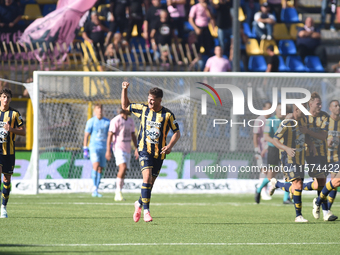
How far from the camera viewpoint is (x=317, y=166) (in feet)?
28.1

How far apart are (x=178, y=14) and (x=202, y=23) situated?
38.1 inches

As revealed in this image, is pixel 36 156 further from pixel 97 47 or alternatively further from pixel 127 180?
pixel 97 47

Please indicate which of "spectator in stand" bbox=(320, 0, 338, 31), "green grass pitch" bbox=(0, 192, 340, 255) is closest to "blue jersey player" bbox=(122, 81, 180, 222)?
"green grass pitch" bbox=(0, 192, 340, 255)

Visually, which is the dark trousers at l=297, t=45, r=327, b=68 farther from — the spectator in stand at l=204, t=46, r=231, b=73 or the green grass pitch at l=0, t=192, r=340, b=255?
the green grass pitch at l=0, t=192, r=340, b=255

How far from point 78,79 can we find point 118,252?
8564 mm

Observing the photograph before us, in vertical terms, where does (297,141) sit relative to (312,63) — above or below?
below

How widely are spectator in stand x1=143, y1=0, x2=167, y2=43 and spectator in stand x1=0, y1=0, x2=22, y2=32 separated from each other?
4129 millimetres

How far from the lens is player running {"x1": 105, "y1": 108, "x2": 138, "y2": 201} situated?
12305mm

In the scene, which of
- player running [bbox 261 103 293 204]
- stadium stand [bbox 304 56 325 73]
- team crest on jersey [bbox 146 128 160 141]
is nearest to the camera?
team crest on jersey [bbox 146 128 160 141]

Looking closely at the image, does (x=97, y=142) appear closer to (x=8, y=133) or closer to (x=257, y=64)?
(x=8, y=133)

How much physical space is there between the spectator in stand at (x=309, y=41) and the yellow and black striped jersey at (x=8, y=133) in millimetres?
13280

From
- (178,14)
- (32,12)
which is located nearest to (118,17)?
(178,14)

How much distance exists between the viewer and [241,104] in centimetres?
1263

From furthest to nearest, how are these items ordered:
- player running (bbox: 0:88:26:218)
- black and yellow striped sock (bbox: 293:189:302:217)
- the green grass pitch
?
black and yellow striped sock (bbox: 293:189:302:217)
player running (bbox: 0:88:26:218)
the green grass pitch
